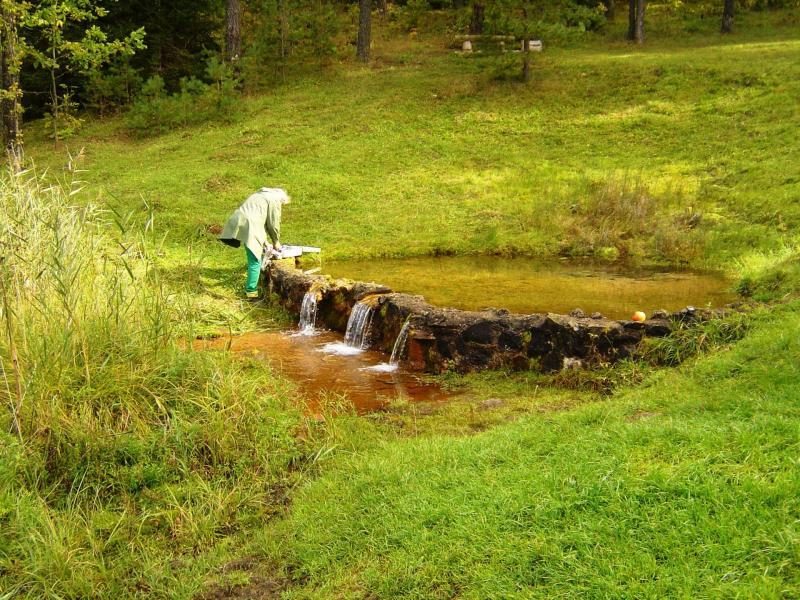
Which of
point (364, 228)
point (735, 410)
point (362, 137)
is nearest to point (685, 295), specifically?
point (735, 410)

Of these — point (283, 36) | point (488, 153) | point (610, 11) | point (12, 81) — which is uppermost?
point (610, 11)

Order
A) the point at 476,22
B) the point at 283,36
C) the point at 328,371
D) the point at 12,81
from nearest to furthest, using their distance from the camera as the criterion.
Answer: the point at 328,371
the point at 12,81
the point at 283,36
the point at 476,22

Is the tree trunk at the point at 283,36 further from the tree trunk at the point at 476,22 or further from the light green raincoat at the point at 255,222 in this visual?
the light green raincoat at the point at 255,222

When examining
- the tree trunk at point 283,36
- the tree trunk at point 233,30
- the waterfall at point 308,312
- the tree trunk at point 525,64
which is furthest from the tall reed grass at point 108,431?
the tree trunk at point 283,36

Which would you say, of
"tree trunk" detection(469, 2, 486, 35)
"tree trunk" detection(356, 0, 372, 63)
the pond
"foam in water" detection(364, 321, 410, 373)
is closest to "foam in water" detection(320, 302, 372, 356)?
"foam in water" detection(364, 321, 410, 373)

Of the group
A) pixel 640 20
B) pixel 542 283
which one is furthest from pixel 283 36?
pixel 542 283

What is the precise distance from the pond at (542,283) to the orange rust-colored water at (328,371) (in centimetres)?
168

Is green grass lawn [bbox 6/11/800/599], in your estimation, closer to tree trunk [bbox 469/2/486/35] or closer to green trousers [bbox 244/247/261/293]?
green trousers [bbox 244/247/261/293]

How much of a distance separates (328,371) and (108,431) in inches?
112

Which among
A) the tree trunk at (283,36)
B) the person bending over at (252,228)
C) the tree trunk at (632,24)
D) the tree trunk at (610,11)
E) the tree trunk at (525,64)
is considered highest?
the tree trunk at (610,11)

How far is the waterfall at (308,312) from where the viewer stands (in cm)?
884

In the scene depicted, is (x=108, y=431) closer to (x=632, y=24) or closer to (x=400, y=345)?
(x=400, y=345)

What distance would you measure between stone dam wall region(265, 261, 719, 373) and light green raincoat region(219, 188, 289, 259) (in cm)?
270

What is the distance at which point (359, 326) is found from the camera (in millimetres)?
8164
